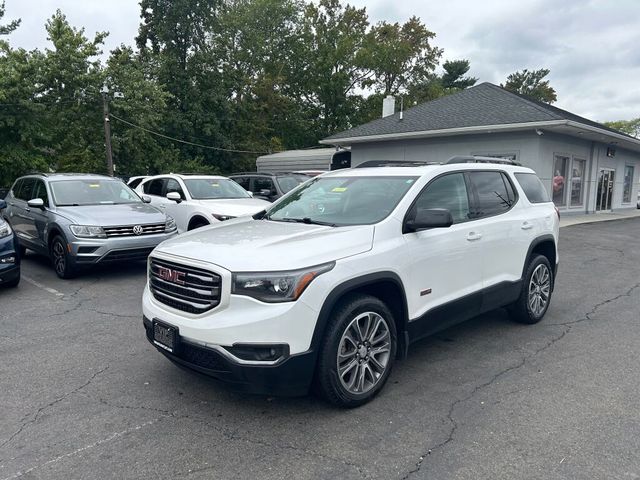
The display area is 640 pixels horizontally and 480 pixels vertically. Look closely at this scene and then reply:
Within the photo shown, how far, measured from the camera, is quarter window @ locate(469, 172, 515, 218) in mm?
4617

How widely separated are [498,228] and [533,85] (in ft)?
208

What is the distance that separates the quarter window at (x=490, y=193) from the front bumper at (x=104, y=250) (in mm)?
5153

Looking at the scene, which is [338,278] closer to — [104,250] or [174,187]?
[104,250]

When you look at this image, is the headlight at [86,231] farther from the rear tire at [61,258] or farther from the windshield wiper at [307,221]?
the windshield wiper at [307,221]

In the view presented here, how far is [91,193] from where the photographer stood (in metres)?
8.35

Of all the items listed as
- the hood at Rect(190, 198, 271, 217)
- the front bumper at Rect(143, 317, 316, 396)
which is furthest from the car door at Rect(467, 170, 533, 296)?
the hood at Rect(190, 198, 271, 217)

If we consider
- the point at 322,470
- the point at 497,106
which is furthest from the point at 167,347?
the point at 497,106

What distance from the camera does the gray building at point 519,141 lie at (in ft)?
54.2

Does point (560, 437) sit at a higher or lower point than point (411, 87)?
lower

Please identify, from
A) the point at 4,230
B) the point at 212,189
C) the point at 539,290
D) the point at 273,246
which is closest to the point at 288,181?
the point at 212,189

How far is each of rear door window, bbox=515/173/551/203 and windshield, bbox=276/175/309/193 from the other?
7.09 meters

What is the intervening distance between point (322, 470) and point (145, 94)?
27192 mm

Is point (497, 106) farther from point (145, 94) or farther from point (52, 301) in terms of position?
point (145, 94)

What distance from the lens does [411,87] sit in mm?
45750
